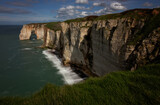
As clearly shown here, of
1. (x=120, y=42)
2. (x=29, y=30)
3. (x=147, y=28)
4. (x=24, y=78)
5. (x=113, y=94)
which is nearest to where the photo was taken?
(x=113, y=94)

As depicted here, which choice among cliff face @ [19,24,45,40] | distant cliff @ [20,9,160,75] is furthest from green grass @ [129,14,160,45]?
cliff face @ [19,24,45,40]

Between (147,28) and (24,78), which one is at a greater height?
(147,28)

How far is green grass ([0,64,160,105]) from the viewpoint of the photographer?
12.9 feet

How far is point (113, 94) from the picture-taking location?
4422mm

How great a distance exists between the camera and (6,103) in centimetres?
441

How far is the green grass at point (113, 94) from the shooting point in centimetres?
395

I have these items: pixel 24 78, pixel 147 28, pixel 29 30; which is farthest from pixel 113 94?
pixel 29 30

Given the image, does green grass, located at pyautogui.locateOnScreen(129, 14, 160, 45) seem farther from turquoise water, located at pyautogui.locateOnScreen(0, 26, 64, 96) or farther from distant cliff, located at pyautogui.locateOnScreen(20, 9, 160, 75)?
turquoise water, located at pyautogui.locateOnScreen(0, 26, 64, 96)

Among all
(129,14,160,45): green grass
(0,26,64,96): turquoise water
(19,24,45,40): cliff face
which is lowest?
(0,26,64,96): turquoise water

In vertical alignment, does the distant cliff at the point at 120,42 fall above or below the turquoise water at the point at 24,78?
above

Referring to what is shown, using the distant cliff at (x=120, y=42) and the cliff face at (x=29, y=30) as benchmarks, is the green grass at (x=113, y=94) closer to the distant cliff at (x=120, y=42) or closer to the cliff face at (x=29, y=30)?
the distant cliff at (x=120, y=42)

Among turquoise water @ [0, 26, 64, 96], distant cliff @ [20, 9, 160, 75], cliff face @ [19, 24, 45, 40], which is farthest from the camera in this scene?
cliff face @ [19, 24, 45, 40]

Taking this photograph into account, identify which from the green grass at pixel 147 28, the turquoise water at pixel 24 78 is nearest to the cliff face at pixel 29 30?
the turquoise water at pixel 24 78

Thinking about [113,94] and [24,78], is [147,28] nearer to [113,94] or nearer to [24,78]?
[113,94]
